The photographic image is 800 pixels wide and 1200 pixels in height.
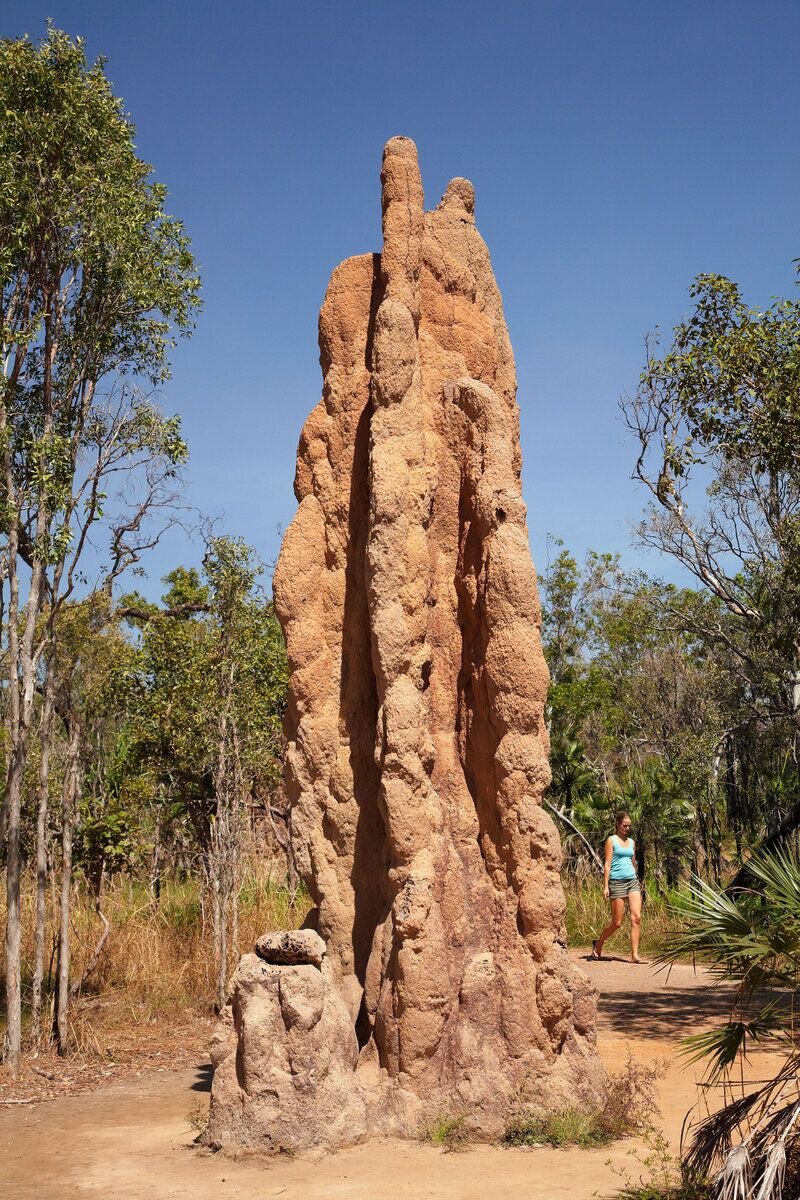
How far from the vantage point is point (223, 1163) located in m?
6.19

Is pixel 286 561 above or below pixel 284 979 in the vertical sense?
above

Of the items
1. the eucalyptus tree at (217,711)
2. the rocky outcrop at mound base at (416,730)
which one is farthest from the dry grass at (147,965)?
the rocky outcrop at mound base at (416,730)

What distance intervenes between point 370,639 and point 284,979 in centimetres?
222

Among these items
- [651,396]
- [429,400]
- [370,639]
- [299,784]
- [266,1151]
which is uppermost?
[651,396]

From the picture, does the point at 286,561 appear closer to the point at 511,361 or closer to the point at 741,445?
the point at 511,361

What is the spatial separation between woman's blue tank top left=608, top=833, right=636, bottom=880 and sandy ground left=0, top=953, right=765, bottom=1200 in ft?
12.4

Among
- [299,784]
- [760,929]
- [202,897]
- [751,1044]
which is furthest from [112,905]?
[760,929]

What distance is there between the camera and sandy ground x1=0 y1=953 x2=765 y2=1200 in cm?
561

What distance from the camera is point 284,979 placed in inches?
255

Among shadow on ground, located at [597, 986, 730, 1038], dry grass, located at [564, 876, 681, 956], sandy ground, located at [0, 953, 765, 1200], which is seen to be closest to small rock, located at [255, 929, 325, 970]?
sandy ground, located at [0, 953, 765, 1200]

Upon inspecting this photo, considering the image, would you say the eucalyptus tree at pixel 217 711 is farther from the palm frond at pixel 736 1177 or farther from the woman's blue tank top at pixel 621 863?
the palm frond at pixel 736 1177

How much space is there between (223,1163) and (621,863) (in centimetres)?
670

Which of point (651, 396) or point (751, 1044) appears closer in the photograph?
point (751, 1044)

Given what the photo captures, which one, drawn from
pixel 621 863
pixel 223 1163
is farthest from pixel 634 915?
pixel 223 1163
